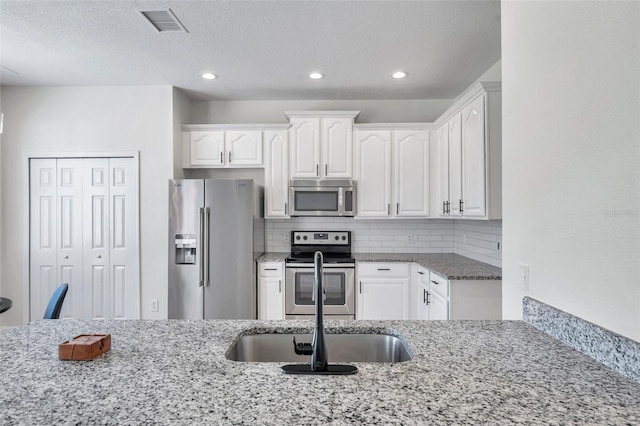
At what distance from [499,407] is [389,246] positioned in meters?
3.33

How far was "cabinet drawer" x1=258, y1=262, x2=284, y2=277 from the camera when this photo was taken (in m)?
3.47

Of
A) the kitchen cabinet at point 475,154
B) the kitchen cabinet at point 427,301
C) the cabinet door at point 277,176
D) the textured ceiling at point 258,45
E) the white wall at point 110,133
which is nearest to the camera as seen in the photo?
the textured ceiling at point 258,45

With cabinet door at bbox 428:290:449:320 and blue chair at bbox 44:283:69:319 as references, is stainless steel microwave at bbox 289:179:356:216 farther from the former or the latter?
blue chair at bbox 44:283:69:319

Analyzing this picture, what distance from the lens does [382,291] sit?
346 cm

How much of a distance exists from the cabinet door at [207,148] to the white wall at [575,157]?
2.95 m

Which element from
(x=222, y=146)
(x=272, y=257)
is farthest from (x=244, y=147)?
(x=272, y=257)

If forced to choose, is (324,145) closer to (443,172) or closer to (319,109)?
(319,109)

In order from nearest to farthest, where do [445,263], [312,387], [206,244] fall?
[312,387] < [445,263] < [206,244]

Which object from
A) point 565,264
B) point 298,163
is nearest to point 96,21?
point 298,163

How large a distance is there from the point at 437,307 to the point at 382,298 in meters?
0.69

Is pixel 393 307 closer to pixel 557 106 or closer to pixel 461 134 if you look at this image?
pixel 461 134

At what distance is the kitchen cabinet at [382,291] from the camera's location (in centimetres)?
344

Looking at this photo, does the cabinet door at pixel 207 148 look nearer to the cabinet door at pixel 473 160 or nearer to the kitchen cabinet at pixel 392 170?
the kitchen cabinet at pixel 392 170

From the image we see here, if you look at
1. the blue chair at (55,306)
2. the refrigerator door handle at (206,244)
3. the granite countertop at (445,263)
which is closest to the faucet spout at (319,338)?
the granite countertop at (445,263)
